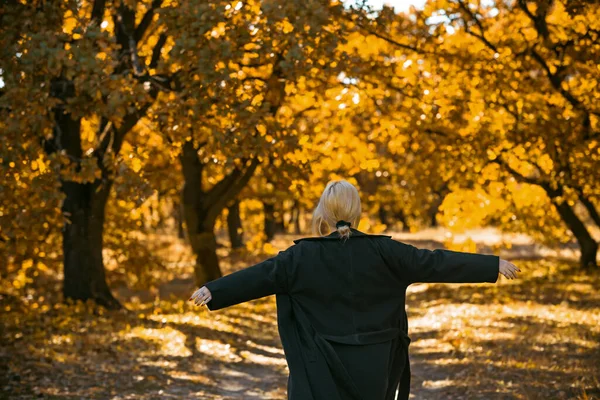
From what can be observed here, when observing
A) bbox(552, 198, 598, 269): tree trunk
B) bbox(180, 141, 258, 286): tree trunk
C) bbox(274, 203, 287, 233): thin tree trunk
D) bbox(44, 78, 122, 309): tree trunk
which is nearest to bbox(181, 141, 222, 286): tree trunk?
bbox(180, 141, 258, 286): tree trunk

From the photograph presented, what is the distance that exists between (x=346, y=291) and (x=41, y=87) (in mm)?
6669

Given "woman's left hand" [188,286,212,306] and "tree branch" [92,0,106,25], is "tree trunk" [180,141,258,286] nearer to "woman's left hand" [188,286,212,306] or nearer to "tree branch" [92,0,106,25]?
"tree branch" [92,0,106,25]

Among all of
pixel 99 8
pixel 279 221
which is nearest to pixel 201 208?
pixel 99 8

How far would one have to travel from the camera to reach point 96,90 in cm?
937

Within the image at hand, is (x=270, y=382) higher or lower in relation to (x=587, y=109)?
lower

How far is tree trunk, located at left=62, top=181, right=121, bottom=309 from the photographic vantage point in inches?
613

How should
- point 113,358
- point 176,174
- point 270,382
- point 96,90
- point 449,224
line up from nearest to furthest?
point 96,90
point 270,382
point 113,358
point 449,224
point 176,174

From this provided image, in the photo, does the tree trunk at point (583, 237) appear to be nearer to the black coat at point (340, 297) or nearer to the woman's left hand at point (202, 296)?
the black coat at point (340, 297)

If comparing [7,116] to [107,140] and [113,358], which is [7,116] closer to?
[113,358]

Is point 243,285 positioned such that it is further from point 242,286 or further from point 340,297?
point 340,297

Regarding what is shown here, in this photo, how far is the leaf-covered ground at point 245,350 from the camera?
916 centimetres

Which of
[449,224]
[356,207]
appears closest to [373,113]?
[449,224]

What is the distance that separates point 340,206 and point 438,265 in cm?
64

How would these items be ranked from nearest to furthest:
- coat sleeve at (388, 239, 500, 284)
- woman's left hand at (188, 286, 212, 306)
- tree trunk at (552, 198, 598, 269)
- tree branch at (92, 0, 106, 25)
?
woman's left hand at (188, 286, 212, 306), coat sleeve at (388, 239, 500, 284), tree branch at (92, 0, 106, 25), tree trunk at (552, 198, 598, 269)
